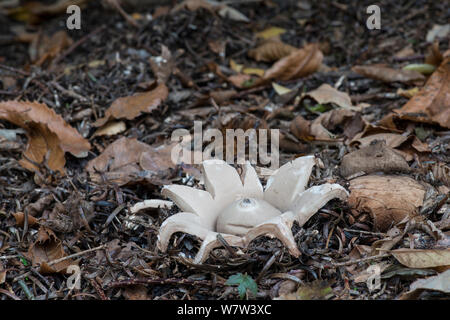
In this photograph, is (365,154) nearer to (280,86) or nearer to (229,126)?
(229,126)

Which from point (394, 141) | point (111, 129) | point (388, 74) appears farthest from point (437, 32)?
point (111, 129)

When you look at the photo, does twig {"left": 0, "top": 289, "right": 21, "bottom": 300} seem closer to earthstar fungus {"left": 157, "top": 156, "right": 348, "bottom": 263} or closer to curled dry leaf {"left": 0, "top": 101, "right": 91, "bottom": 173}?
earthstar fungus {"left": 157, "top": 156, "right": 348, "bottom": 263}

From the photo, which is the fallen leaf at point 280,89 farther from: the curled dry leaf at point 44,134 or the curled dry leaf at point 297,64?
the curled dry leaf at point 44,134

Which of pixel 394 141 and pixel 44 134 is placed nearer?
pixel 394 141

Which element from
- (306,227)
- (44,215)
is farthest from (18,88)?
(306,227)

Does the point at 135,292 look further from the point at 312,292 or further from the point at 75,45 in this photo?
the point at 75,45

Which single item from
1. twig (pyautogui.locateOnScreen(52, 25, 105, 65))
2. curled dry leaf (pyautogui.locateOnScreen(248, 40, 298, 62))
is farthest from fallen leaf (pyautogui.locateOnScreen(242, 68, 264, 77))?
twig (pyautogui.locateOnScreen(52, 25, 105, 65))

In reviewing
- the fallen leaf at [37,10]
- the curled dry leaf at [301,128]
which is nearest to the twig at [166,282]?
the curled dry leaf at [301,128]
